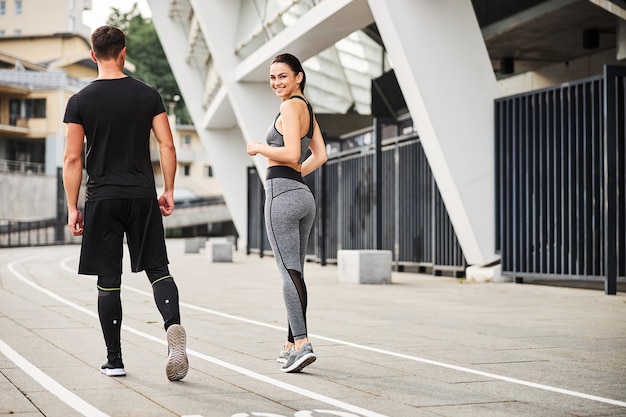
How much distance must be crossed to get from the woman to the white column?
10617mm

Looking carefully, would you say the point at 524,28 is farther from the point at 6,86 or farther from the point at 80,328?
the point at 6,86

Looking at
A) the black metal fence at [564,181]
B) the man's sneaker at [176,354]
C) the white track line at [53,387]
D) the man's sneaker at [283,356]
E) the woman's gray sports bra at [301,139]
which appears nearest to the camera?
the white track line at [53,387]

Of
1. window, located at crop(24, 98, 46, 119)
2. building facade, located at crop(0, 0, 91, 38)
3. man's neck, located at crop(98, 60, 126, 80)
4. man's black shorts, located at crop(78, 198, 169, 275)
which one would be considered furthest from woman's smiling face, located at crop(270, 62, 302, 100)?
building facade, located at crop(0, 0, 91, 38)

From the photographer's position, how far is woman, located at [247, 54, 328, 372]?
6695 millimetres

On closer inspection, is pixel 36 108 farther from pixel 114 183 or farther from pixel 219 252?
pixel 114 183

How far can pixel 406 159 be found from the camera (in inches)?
860

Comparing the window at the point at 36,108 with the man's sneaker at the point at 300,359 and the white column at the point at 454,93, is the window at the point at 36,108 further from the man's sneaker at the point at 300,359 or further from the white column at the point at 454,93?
the man's sneaker at the point at 300,359

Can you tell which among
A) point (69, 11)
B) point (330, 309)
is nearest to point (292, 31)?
point (330, 309)

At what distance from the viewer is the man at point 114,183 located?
635cm

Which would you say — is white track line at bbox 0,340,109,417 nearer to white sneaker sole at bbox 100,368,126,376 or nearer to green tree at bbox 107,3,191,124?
white sneaker sole at bbox 100,368,126,376

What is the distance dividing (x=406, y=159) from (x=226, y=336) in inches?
523

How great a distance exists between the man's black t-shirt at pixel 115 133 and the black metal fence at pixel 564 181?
30.4ft

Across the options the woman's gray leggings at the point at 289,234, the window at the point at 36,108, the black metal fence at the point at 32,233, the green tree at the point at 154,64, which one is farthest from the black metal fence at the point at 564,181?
the green tree at the point at 154,64

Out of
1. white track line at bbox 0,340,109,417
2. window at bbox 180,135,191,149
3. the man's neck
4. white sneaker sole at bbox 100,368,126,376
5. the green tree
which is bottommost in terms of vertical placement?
white track line at bbox 0,340,109,417
